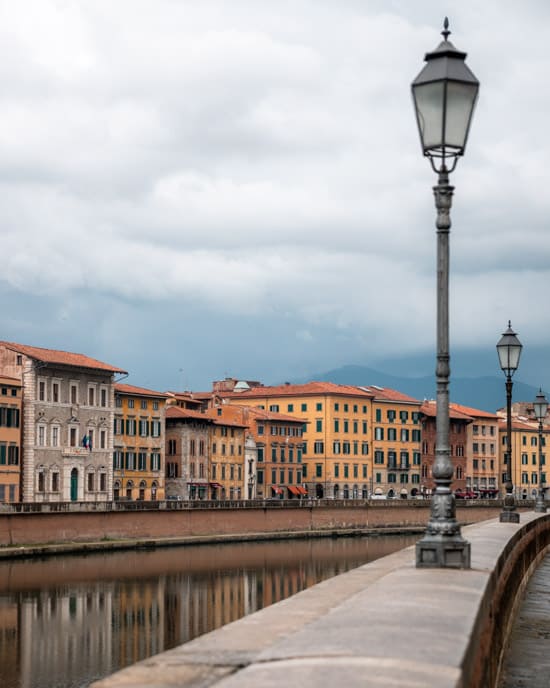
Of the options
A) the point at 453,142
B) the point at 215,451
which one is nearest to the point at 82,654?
the point at 453,142

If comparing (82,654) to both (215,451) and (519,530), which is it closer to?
(519,530)

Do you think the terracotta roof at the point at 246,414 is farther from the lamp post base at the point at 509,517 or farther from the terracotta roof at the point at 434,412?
the lamp post base at the point at 509,517

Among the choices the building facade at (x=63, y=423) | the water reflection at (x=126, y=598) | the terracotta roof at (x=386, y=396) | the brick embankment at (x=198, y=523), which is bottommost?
the water reflection at (x=126, y=598)

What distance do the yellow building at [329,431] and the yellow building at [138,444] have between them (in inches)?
1163

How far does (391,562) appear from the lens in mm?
14188

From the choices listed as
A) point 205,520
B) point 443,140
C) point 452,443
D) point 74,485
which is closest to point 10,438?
point 74,485

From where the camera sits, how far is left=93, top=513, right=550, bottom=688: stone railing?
18.4 feet

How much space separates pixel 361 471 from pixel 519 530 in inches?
4137

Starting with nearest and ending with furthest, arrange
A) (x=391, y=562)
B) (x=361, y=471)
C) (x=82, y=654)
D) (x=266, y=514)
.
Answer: (x=391, y=562) → (x=82, y=654) → (x=266, y=514) → (x=361, y=471)

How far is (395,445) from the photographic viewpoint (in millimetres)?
129750

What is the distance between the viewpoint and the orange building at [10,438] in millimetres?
76125

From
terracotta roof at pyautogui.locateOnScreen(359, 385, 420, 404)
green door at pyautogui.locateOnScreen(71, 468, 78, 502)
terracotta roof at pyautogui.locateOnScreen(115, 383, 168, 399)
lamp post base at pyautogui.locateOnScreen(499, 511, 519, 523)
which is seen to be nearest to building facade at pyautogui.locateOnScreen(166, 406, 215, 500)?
terracotta roof at pyautogui.locateOnScreen(115, 383, 168, 399)

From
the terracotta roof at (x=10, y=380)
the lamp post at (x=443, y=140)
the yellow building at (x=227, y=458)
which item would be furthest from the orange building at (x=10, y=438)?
the lamp post at (x=443, y=140)

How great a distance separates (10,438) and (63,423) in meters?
6.20
